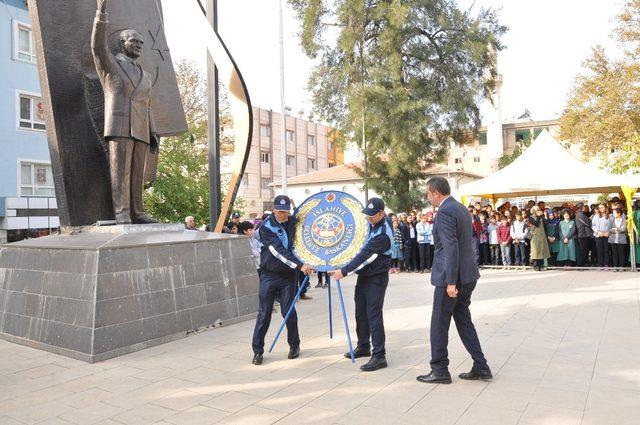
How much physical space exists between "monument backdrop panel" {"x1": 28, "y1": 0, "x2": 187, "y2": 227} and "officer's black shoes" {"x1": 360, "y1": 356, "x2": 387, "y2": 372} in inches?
190

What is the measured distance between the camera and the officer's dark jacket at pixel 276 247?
18.1 feet

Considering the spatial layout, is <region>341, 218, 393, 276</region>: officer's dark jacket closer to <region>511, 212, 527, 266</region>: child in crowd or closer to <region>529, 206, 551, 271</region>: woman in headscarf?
<region>529, 206, 551, 271</region>: woman in headscarf

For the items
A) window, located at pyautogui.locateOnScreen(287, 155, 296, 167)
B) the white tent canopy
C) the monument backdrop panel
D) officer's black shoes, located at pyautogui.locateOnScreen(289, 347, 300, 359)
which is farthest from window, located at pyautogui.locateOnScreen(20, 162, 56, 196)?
window, located at pyautogui.locateOnScreen(287, 155, 296, 167)

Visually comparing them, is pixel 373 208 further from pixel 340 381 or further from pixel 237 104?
pixel 237 104

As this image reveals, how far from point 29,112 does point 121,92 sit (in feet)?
73.2

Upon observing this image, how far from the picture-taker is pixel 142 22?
28.4 ft

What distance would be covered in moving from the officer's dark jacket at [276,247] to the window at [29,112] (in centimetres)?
2355

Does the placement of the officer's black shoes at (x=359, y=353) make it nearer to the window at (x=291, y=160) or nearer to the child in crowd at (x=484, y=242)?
the child in crowd at (x=484, y=242)

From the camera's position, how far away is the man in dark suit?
4.59 m

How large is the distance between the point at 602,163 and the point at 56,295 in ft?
80.2

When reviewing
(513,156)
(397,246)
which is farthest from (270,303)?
(513,156)

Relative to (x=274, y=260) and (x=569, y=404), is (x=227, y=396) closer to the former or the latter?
(x=274, y=260)

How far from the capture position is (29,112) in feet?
84.0

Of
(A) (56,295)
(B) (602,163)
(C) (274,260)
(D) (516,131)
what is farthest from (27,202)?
(D) (516,131)
